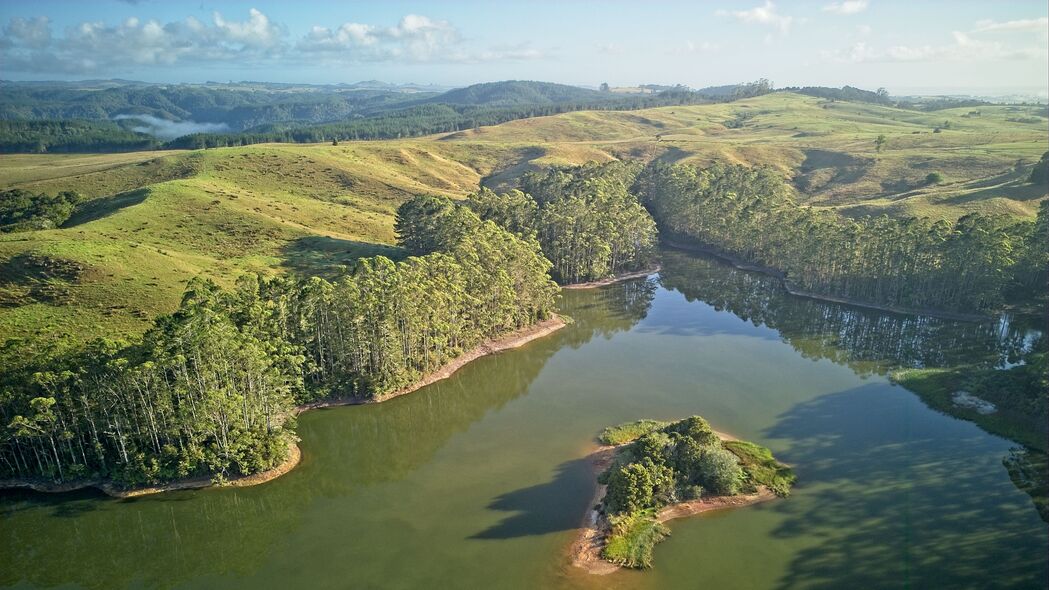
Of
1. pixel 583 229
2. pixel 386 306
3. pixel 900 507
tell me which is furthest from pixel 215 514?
pixel 583 229

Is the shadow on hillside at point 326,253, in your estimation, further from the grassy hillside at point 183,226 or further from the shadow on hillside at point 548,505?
the shadow on hillside at point 548,505

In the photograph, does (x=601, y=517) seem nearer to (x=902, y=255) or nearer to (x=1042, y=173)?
(x=902, y=255)

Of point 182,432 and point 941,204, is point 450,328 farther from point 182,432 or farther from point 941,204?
point 941,204

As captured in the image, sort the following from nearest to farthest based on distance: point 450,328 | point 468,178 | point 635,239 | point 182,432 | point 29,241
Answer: point 182,432
point 450,328
point 29,241
point 635,239
point 468,178

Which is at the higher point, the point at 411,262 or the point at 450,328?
the point at 411,262

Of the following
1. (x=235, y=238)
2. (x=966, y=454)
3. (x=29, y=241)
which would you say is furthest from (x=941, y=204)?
(x=29, y=241)

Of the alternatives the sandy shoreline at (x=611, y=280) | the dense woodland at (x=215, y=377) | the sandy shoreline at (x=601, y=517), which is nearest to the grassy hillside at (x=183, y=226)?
the dense woodland at (x=215, y=377)
